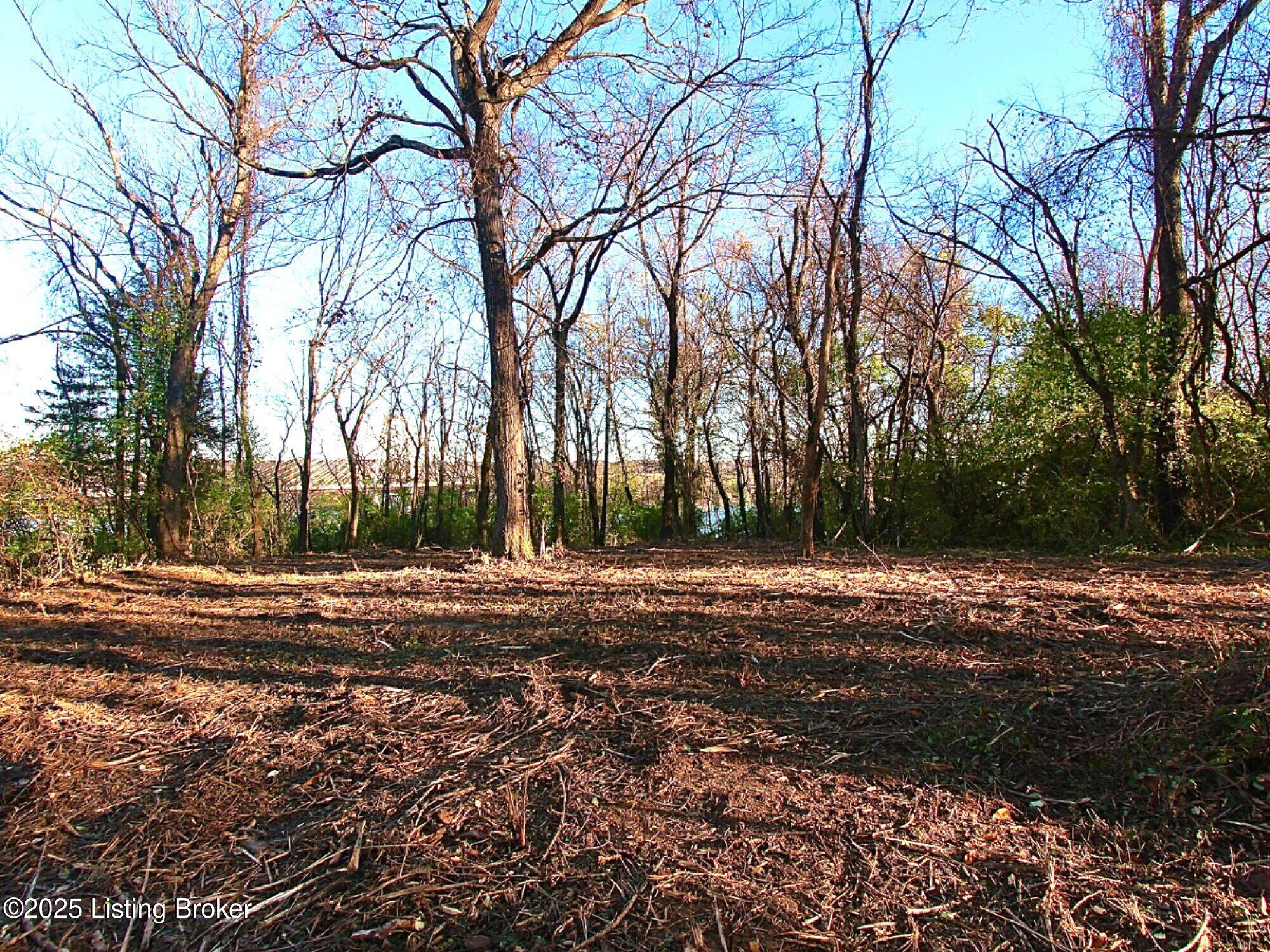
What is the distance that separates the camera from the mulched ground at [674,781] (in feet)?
4.94

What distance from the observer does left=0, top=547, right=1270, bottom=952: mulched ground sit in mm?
1506

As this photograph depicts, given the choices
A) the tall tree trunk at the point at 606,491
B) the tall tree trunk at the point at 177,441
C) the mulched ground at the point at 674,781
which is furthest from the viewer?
the tall tree trunk at the point at 606,491

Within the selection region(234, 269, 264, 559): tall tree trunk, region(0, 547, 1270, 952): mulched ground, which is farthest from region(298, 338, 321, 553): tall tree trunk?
region(0, 547, 1270, 952): mulched ground

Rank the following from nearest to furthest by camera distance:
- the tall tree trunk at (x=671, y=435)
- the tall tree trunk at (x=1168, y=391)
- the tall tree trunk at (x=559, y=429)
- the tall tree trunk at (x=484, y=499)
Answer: the tall tree trunk at (x=1168, y=391)
the tall tree trunk at (x=559, y=429)
the tall tree trunk at (x=671, y=435)
the tall tree trunk at (x=484, y=499)

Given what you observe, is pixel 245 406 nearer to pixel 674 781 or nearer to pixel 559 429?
pixel 559 429

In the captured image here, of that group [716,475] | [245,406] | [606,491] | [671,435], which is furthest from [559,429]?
[245,406]

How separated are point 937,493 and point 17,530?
9.67m

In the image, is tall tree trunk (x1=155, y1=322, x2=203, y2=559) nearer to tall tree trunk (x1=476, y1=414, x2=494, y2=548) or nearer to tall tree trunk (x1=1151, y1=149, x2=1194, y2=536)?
tall tree trunk (x1=476, y1=414, x2=494, y2=548)

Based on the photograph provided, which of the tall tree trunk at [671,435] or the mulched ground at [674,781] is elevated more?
the tall tree trunk at [671,435]

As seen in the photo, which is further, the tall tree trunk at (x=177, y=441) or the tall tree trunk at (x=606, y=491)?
the tall tree trunk at (x=606, y=491)

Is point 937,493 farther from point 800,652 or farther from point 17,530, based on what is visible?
point 17,530

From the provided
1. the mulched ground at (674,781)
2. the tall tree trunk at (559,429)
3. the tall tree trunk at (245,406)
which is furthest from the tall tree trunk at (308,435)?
the mulched ground at (674,781)

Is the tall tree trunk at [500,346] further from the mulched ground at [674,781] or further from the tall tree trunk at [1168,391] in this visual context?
the tall tree trunk at [1168,391]

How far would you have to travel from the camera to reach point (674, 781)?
6.65 feet
